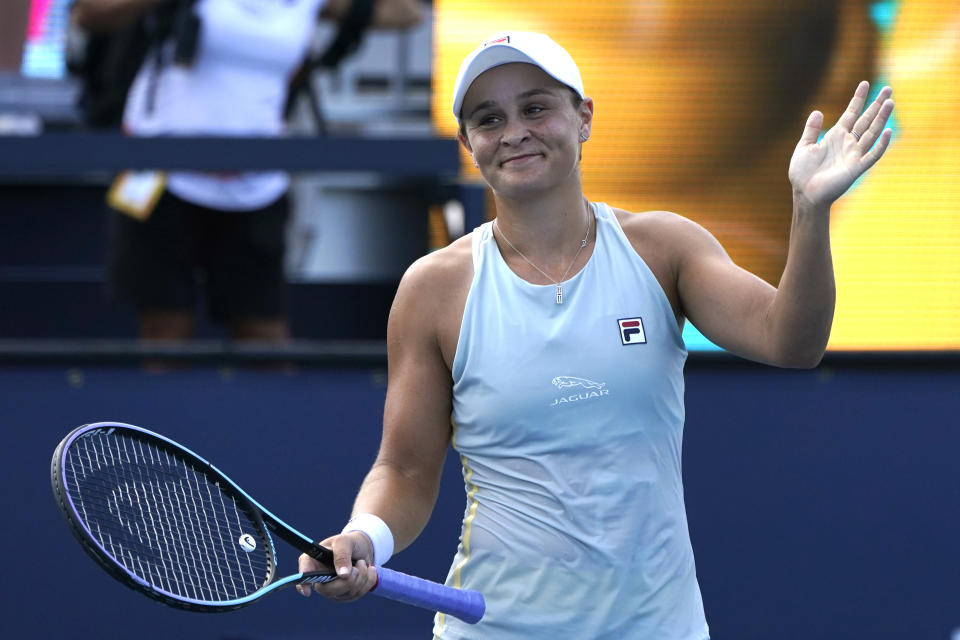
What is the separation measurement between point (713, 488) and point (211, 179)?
1.75m

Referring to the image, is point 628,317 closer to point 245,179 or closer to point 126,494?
point 126,494

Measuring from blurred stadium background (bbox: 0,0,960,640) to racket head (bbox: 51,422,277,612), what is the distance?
4.13ft

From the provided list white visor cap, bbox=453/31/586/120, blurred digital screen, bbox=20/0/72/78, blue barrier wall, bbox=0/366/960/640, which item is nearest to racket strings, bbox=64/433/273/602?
white visor cap, bbox=453/31/586/120

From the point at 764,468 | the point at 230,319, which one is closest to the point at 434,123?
the point at 230,319

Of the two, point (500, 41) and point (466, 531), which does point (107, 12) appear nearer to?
point (500, 41)

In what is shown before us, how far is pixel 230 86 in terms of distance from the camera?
13.9 ft

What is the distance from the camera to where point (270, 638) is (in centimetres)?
391

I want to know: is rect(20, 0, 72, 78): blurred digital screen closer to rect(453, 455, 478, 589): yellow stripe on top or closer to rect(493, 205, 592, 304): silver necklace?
rect(493, 205, 592, 304): silver necklace

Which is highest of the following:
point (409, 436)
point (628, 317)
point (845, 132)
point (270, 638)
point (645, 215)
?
point (845, 132)

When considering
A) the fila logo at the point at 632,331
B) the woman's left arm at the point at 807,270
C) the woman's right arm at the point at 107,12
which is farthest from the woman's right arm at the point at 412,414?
the woman's right arm at the point at 107,12

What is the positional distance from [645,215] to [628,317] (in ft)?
0.76

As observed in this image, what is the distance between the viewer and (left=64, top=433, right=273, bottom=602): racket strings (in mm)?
2357

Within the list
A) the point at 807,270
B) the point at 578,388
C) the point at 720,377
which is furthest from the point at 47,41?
the point at 807,270

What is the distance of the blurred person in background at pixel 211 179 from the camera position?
414 cm
